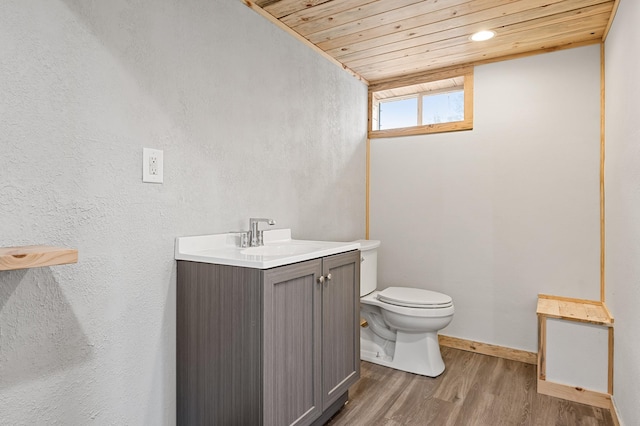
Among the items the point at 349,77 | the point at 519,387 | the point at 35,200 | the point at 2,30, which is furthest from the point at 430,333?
the point at 2,30

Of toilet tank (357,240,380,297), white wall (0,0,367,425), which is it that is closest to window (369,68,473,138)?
toilet tank (357,240,380,297)

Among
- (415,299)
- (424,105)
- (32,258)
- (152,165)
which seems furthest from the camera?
(424,105)

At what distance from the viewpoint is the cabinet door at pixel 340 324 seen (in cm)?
176

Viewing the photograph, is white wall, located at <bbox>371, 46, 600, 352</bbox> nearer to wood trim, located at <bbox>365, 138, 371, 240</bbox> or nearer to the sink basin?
wood trim, located at <bbox>365, 138, 371, 240</bbox>

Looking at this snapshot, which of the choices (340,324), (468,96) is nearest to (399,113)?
(468,96)

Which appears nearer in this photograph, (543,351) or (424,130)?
(543,351)

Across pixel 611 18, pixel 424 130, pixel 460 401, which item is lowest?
pixel 460 401

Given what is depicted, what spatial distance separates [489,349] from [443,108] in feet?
6.40

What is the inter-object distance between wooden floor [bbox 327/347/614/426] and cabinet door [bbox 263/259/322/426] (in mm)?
416

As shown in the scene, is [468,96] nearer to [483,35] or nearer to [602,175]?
[483,35]

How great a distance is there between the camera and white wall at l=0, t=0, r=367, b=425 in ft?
3.72

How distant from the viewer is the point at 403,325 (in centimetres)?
245

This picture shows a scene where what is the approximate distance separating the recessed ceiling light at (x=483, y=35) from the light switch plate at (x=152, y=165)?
6.85ft

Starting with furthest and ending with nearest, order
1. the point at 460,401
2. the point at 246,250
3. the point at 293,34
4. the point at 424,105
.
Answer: the point at 424,105 → the point at 293,34 → the point at 460,401 → the point at 246,250
